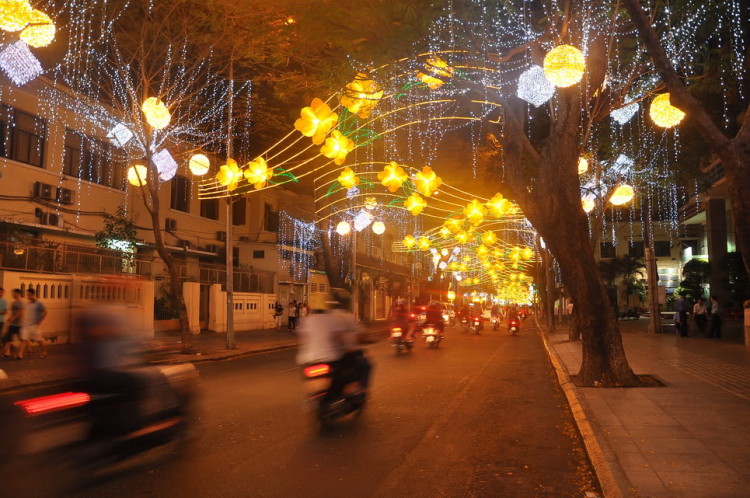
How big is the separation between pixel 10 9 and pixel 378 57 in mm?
5741

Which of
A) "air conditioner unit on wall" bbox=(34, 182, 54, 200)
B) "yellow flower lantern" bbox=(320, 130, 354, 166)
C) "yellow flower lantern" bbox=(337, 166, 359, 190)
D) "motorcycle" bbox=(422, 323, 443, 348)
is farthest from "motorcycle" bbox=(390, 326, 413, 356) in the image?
"air conditioner unit on wall" bbox=(34, 182, 54, 200)

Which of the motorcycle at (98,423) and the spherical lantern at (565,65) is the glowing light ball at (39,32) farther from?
the spherical lantern at (565,65)

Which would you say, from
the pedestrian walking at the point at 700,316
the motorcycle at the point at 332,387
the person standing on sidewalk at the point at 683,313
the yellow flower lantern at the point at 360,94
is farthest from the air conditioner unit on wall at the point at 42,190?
the pedestrian walking at the point at 700,316

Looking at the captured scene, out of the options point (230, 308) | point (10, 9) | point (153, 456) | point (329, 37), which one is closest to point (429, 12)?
point (329, 37)

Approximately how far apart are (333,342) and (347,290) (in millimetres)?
7520

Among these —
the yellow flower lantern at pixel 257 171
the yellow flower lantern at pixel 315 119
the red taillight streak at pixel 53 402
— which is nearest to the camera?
the red taillight streak at pixel 53 402

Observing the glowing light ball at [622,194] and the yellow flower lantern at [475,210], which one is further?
the yellow flower lantern at [475,210]

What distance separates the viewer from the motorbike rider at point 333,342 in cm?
837

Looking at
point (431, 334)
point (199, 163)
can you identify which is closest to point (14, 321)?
point (199, 163)

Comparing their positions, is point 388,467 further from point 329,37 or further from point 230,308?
point 230,308

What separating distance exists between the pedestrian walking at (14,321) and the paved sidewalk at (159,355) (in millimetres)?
514

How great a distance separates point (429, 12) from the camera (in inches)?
416

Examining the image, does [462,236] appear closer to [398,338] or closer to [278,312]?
[398,338]

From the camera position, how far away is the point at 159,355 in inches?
273
